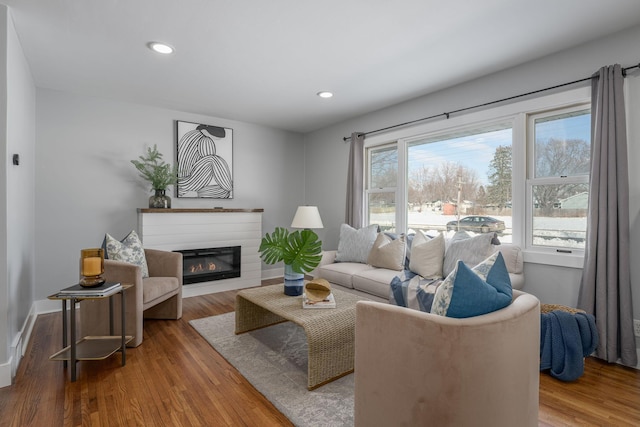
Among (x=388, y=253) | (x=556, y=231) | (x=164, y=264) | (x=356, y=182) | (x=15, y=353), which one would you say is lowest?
(x=15, y=353)

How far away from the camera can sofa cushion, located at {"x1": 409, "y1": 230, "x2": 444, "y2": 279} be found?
3092 millimetres

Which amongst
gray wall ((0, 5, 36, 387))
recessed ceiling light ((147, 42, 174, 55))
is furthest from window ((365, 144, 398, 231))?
gray wall ((0, 5, 36, 387))

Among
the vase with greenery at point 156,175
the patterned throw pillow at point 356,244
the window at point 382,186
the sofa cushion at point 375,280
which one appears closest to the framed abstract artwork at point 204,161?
the vase with greenery at point 156,175

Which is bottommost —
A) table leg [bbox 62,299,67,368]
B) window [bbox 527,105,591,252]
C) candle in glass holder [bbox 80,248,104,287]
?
table leg [bbox 62,299,67,368]

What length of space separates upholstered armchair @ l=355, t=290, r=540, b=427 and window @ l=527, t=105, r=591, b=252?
169 centimetres

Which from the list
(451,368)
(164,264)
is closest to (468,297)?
(451,368)

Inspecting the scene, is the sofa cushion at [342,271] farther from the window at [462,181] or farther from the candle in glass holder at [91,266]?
the candle in glass holder at [91,266]

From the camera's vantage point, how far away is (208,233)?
14.4 ft

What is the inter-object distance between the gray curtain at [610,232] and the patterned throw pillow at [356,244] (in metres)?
2.03

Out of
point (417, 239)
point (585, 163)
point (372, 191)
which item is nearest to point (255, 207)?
point (372, 191)

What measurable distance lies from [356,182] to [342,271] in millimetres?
1380

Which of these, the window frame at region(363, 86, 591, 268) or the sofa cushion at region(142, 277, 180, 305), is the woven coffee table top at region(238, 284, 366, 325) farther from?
the window frame at region(363, 86, 591, 268)

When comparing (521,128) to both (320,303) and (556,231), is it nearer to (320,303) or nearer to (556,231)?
(556,231)

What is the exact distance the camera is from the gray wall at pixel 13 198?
6.79 feet
